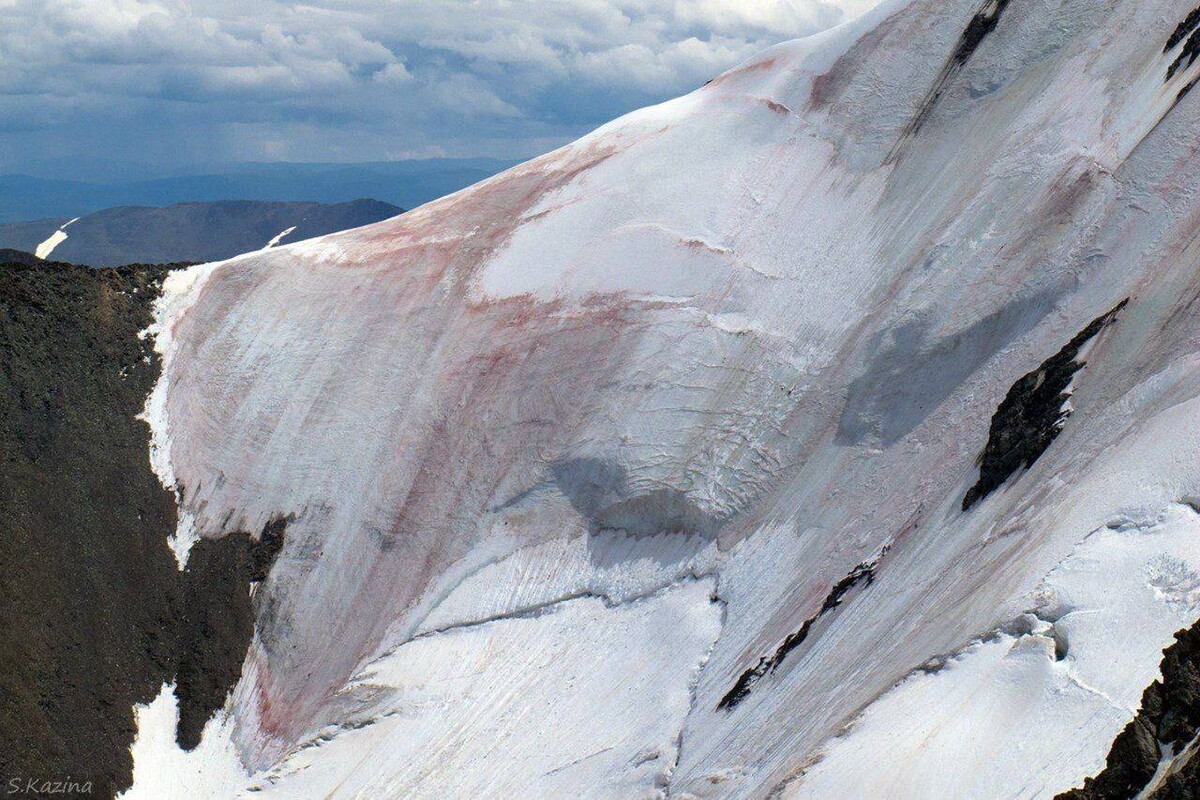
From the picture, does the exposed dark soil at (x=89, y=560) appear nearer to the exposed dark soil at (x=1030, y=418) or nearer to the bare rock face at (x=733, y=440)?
the bare rock face at (x=733, y=440)

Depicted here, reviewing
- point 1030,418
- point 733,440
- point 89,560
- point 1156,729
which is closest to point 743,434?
point 733,440

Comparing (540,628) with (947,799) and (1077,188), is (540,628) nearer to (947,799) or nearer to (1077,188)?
(947,799)

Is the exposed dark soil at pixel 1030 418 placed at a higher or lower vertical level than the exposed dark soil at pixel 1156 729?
higher

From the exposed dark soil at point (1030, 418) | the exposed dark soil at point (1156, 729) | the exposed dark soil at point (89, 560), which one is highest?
the exposed dark soil at point (1030, 418)

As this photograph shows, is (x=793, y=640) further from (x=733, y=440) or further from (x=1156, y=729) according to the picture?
(x=1156, y=729)

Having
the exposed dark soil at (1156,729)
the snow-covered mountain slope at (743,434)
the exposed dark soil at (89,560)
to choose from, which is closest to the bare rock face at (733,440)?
the snow-covered mountain slope at (743,434)

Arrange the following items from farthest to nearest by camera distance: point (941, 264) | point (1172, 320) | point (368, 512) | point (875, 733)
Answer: point (368, 512) → point (941, 264) → point (1172, 320) → point (875, 733)

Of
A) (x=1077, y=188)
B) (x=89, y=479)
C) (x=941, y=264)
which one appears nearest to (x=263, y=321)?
(x=89, y=479)

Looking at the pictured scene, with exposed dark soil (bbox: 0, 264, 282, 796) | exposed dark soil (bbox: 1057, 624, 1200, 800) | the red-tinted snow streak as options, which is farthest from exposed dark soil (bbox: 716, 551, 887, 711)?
exposed dark soil (bbox: 0, 264, 282, 796)
